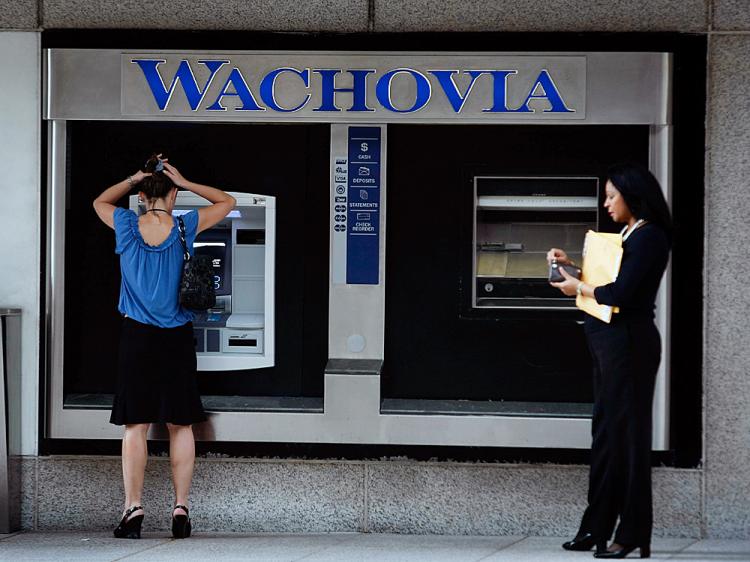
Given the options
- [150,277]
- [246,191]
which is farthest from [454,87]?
[150,277]

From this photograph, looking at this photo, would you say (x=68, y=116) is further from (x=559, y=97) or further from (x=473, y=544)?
(x=473, y=544)

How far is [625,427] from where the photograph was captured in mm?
4711

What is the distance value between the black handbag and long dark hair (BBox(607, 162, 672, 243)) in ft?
6.27

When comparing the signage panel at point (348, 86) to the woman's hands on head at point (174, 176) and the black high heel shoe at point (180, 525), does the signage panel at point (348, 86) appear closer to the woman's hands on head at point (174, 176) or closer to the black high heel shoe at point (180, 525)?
the woman's hands on head at point (174, 176)

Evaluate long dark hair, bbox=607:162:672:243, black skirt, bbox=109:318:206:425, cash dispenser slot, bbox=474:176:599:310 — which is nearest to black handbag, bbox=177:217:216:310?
black skirt, bbox=109:318:206:425

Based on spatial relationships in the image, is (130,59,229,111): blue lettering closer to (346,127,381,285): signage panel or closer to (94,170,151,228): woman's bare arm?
(94,170,151,228): woman's bare arm

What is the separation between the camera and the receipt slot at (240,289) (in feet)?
18.9

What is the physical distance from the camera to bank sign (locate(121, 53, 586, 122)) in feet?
18.1

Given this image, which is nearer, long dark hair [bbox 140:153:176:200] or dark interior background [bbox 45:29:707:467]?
long dark hair [bbox 140:153:176:200]

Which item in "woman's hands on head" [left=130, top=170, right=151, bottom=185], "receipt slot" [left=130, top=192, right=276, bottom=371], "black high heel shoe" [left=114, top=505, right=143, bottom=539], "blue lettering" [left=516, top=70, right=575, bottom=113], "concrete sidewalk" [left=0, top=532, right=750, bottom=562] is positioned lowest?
"concrete sidewalk" [left=0, top=532, right=750, bottom=562]

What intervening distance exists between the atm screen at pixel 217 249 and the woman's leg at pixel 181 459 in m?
0.79

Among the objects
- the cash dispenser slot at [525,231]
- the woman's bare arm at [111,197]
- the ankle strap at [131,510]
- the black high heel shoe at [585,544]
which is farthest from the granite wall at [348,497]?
the woman's bare arm at [111,197]

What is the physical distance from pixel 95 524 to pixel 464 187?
261 centimetres

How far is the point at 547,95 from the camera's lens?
217 inches
